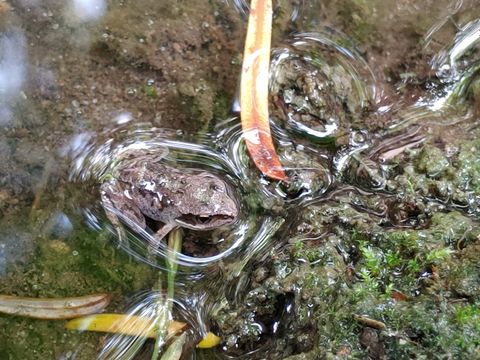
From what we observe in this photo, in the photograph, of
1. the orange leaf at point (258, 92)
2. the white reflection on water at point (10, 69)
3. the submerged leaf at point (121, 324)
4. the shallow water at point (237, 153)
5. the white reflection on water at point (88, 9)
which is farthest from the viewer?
the white reflection on water at point (88, 9)

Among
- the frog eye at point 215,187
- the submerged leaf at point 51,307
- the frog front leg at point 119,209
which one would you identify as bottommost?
the submerged leaf at point 51,307

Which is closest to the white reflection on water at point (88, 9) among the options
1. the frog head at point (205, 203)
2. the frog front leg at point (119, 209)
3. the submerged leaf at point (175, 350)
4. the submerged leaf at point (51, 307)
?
the frog front leg at point (119, 209)

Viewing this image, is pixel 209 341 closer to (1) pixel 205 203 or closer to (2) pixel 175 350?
(2) pixel 175 350

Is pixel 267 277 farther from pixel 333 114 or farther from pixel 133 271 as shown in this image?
pixel 333 114

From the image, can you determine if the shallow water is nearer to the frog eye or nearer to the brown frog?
the brown frog

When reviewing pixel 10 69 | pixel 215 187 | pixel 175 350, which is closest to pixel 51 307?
pixel 175 350

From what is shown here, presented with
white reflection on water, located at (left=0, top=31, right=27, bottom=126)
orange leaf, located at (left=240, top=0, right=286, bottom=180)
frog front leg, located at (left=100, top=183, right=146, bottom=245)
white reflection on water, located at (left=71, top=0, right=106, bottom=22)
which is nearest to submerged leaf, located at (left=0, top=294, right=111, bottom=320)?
frog front leg, located at (left=100, top=183, right=146, bottom=245)

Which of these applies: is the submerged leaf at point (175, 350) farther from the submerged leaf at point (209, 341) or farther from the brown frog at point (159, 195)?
the brown frog at point (159, 195)

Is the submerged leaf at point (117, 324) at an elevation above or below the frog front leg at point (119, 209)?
below
